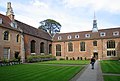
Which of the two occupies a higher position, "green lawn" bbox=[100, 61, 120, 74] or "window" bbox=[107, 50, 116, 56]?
"window" bbox=[107, 50, 116, 56]

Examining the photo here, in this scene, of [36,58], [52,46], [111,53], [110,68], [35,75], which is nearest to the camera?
[35,75]

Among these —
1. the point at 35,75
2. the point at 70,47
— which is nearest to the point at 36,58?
the point at 70,47

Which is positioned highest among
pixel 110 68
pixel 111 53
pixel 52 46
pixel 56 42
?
pixel 56 42

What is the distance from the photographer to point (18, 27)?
1384 inches

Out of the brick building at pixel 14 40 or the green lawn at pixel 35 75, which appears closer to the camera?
the green lawn at pixel 35 75

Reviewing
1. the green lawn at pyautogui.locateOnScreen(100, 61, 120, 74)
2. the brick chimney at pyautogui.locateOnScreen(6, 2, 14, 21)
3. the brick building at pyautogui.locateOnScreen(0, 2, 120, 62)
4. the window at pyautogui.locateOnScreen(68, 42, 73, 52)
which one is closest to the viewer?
the green lawn at pyautogui.locateOnScreen(100, 61, 120, 74)

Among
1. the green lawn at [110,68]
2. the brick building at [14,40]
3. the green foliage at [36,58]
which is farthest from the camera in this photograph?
the green foliage at [36,58]

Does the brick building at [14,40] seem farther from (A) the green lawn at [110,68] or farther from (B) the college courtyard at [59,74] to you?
(A) the green lawn at [110,68]

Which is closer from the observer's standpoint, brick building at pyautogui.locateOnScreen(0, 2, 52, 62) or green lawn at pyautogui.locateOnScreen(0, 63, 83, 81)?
green lawn at pyautogui.locateOnScreen(0, 63, 83, 81)

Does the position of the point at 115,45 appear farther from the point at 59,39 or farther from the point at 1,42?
the point at 1,42

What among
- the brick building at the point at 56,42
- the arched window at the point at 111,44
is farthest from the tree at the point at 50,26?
the arched window at the point at 111,44

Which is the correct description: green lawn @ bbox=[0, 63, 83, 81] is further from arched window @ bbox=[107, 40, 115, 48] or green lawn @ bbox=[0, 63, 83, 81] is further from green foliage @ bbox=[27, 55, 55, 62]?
arched window @ bbox=[107, 40, 115, 48]

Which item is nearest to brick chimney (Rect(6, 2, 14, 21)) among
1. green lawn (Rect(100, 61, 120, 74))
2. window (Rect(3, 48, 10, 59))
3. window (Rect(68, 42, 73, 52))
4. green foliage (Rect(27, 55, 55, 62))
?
window (Rect(3, 48, 10, 59))

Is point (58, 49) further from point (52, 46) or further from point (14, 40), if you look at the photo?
point (14, 40)
